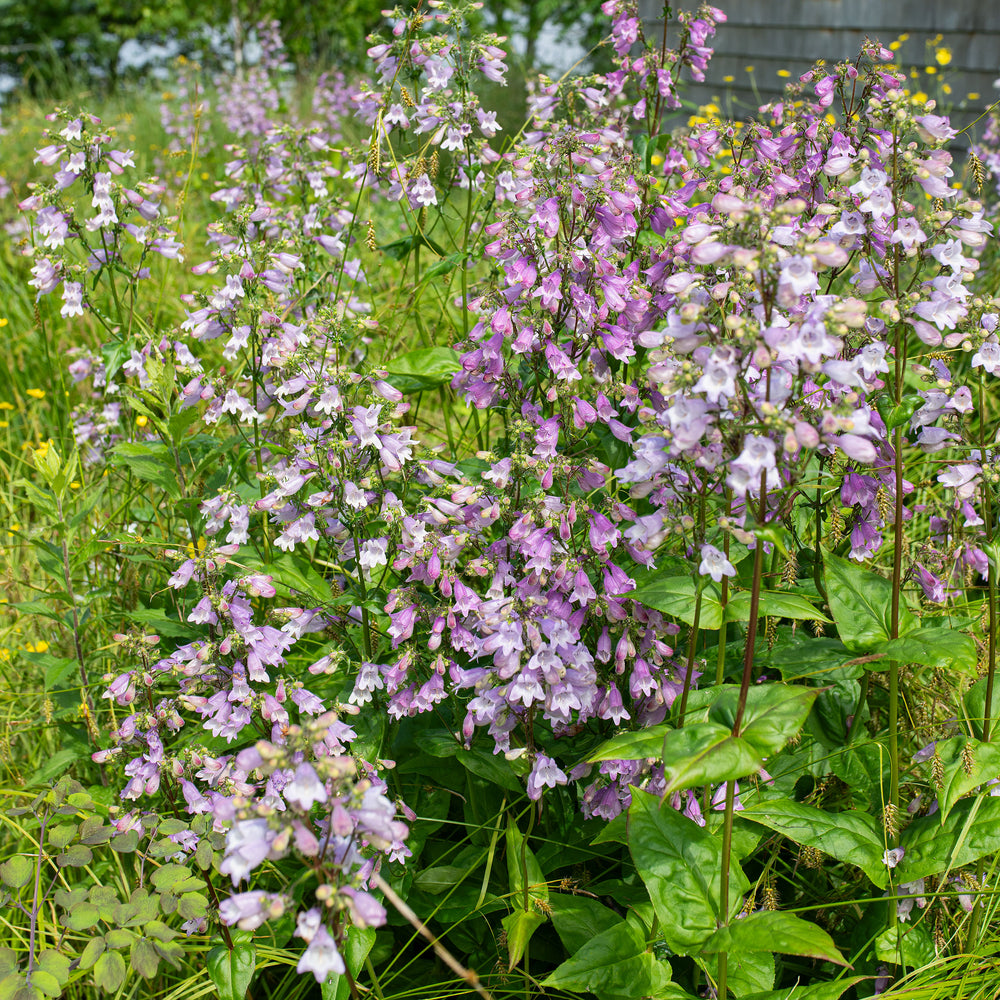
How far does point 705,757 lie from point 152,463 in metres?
2.05

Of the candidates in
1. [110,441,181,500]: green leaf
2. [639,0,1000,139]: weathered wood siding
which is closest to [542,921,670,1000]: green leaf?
[110,441,181,500]: green leaf

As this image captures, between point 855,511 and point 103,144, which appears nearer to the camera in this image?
point 855,511

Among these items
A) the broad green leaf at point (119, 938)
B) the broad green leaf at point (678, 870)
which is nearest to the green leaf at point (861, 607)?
the broad green leaf at point (678, 870)

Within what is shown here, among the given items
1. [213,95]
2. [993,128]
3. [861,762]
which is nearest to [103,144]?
[861,762]

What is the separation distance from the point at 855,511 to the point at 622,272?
89 centimetres

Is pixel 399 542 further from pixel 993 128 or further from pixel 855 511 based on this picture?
pixel 993 128

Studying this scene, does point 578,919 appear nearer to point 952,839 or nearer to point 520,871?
point 520,871

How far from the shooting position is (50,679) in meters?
2.80

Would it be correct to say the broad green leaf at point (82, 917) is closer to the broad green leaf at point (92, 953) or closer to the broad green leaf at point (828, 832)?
the broad green leaf at point (92, 953)

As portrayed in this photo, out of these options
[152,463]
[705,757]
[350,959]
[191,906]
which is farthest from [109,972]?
[152,463]

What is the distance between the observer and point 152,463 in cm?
295

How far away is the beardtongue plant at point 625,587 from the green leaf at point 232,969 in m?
0.01

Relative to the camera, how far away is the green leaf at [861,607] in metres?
2.09

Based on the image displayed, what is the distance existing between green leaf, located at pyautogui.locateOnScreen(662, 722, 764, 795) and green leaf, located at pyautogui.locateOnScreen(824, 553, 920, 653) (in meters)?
0.51
